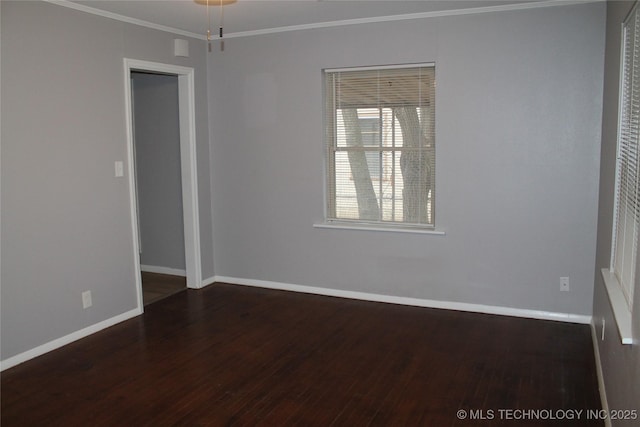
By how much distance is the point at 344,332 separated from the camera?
4094mm

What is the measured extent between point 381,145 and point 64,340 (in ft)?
9.53

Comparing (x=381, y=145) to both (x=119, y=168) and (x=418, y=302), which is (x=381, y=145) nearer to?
(x=418, y=302)

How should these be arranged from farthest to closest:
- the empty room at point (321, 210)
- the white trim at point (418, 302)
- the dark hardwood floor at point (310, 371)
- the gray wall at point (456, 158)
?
1. the white trim at point (418, 302)
2. the gray wall at point (456, 158)
3. the empty room at point (321, 210)
4. the dark hardwood floor at point (310, 371)

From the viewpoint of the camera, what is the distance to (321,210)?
4.97 meters

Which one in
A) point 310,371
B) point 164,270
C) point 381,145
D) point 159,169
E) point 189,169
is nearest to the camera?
point 310,371

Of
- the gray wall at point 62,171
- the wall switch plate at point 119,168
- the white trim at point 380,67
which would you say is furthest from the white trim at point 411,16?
the wall switch plate at point 119,168

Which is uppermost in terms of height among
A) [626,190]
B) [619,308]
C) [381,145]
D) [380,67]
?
[380,67]

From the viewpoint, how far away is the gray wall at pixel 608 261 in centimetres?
203

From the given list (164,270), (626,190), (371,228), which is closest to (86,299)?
(164,270)

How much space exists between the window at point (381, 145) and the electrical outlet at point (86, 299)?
213cm

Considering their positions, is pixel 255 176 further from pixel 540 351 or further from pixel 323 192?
pixel 540 351

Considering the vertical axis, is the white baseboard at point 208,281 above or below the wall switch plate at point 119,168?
below

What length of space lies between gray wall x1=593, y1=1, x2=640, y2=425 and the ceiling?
0.76 metres

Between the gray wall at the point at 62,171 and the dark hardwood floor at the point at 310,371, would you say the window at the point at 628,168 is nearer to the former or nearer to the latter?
the dark hardwood floor at the point at 310,371
